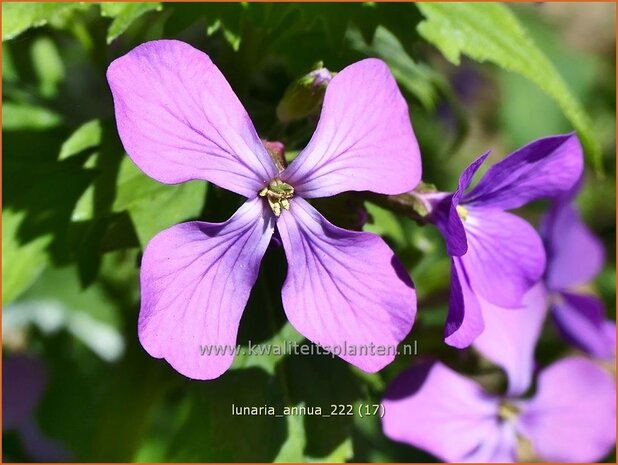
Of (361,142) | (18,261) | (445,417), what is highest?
(361,142)

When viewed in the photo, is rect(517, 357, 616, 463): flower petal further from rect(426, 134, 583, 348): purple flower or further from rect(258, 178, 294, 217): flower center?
rect(258, 178, 294, 217): flower center

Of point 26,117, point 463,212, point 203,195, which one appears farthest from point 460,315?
point 26,117

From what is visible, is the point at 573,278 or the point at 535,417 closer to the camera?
the point at 535,417

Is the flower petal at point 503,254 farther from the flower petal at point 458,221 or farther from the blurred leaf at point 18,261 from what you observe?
the blurred leaf at point 18,261

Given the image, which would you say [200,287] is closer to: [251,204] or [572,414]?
[251,204]

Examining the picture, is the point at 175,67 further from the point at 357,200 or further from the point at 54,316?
the point at 54,316

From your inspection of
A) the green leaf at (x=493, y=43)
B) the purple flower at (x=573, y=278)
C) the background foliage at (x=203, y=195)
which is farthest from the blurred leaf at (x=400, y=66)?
the purple flower at (x=573, y=278)
